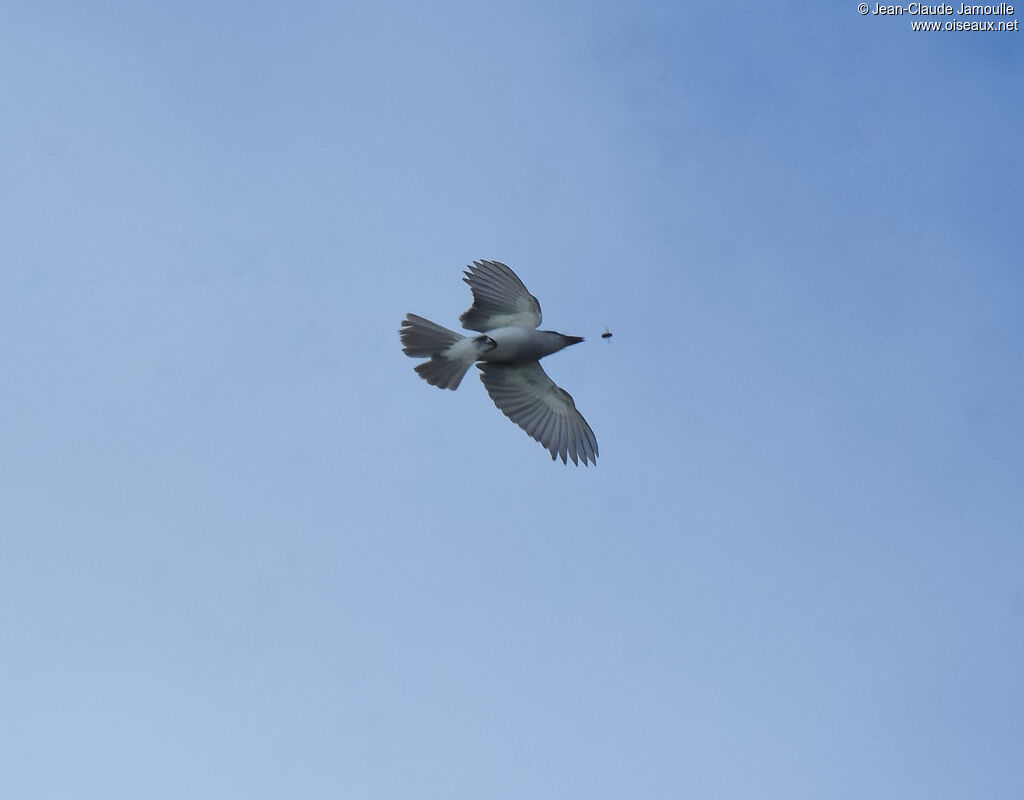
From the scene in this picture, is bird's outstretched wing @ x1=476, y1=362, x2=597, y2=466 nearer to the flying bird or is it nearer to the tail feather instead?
the flying bird

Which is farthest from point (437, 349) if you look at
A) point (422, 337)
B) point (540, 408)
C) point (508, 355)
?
point (540, 408)

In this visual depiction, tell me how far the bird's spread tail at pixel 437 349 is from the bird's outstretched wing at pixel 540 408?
652 mm

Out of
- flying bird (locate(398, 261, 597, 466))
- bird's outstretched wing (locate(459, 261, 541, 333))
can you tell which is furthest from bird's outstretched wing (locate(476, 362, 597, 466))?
bird's outstretched wing (locate(459, 261, 541, 333))

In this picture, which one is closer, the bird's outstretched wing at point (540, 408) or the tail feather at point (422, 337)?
the tail feather at point (422, 337)

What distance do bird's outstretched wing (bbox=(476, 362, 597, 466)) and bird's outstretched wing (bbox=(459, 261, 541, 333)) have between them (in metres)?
0.57

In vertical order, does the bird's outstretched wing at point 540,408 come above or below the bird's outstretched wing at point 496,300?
below

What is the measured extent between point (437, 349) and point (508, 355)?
1.04m

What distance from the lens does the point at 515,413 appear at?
20438mm

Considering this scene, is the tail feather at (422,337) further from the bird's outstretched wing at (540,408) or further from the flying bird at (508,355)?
the bird's outstretched wing at (540,408)

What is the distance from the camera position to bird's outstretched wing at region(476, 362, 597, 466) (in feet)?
66.6

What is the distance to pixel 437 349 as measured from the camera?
19.5m

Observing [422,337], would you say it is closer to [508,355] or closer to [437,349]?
[437,349]

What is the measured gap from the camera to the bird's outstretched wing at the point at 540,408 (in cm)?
2030

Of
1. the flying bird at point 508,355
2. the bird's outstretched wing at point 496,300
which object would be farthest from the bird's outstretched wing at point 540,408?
the bird's outstretched wing at point 496,300
